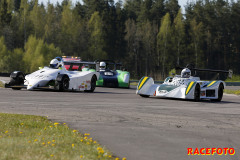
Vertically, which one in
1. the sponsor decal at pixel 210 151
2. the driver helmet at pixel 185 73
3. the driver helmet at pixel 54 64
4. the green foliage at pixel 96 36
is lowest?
the sponsor decal at pixel 210 151

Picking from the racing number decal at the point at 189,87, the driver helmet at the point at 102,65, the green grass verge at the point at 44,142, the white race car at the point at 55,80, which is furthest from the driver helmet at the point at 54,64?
the green grass verge at the point at 44,142

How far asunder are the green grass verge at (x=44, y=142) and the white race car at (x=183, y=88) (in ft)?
32.8

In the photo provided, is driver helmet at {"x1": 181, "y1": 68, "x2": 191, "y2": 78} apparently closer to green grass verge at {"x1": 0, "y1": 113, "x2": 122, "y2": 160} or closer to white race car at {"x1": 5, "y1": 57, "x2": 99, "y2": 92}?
white race car at {"x1": 5, "y1": 57, "x2": 99, "y2": 92}

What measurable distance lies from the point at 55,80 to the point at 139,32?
75934 millimetres

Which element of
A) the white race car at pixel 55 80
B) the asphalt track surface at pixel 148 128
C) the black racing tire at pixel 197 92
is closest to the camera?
the asphalt track surface at pixel 148 128

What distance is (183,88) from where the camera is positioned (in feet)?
65.1

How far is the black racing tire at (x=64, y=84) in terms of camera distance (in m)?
22.4

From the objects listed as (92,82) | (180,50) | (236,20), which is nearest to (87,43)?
(180,50)

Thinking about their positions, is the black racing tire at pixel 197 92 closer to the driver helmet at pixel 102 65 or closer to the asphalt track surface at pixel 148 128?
the asphalt track surface at pixel 148 128

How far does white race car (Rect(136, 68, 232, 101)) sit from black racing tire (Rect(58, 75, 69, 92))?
386cm

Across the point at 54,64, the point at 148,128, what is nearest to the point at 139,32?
the point at 54,64

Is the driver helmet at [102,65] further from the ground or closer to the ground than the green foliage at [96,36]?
closer to the ground

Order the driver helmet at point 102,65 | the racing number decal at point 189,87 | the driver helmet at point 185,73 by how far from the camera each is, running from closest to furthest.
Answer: the racing number decal at point 189,87 < the driver helmet at point 185,73 < the driver helmet at point 102,65

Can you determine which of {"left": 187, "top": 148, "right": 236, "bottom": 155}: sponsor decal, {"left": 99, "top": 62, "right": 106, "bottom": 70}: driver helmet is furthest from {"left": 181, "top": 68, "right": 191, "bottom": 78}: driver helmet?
{"left": 187, "top": 148, "right": 236, "bottom": 155}: sponsor decal
